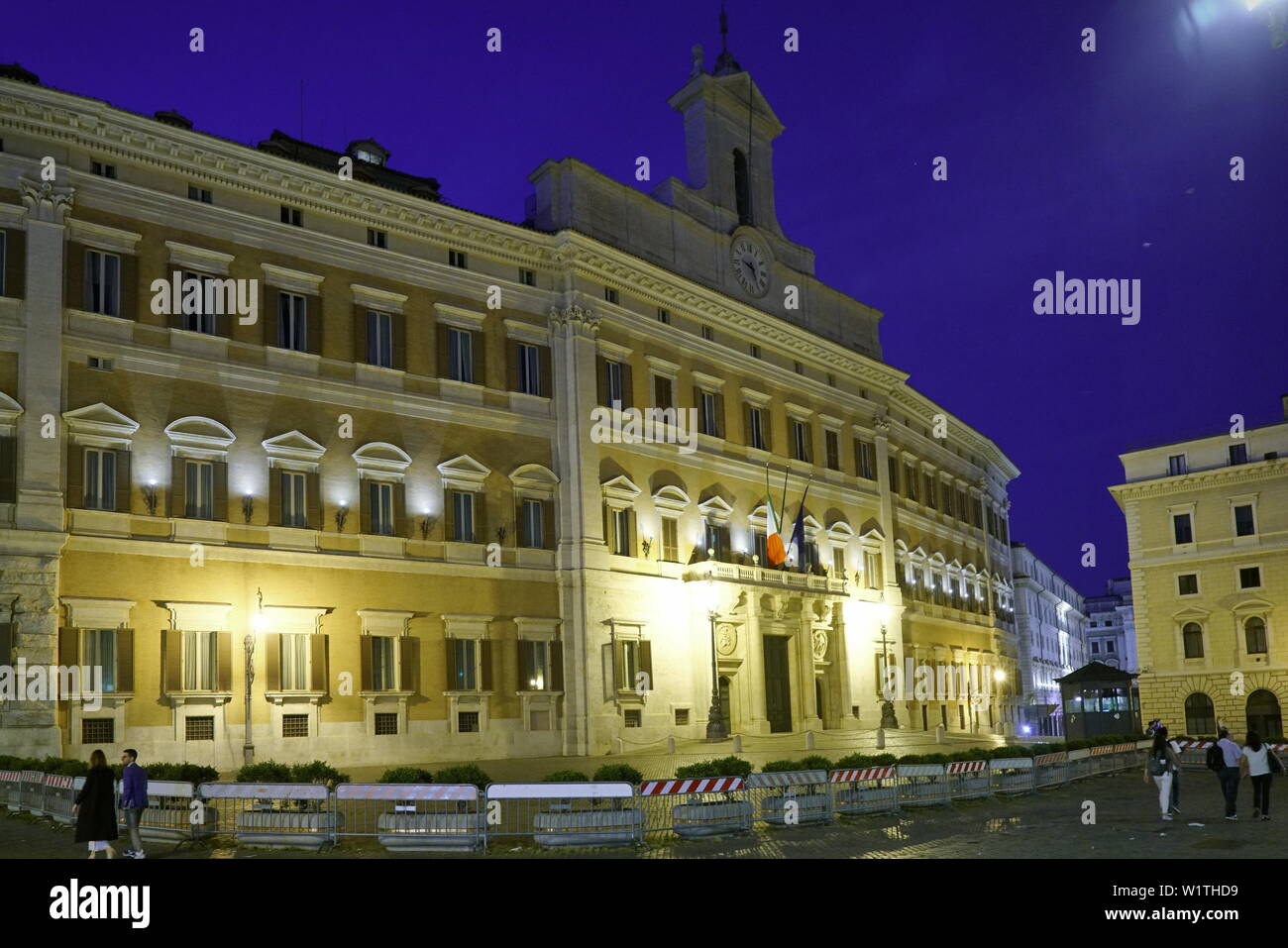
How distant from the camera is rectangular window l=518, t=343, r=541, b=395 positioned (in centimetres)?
4062

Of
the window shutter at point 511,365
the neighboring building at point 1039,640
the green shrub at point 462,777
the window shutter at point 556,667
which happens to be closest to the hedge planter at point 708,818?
the green shrub at point 462,777

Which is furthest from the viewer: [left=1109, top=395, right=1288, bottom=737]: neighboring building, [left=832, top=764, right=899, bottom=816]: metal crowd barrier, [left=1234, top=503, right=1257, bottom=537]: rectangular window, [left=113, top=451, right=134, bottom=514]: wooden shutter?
[left=1234, top=503, right=1257, bottom=537]: rectangular window

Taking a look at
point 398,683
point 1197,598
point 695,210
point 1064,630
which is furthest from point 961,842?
point 1064,630

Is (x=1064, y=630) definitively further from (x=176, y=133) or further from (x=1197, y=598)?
(x=176, y=133)

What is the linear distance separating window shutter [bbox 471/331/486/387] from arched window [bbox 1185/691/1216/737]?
139ft

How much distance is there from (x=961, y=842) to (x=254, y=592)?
20.7 metres

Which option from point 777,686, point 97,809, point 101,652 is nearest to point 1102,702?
point 777,686

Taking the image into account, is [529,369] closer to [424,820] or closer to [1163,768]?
[424,820]

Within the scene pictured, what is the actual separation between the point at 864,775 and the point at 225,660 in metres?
17.4

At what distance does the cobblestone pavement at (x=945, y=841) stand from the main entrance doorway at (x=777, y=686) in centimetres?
2261

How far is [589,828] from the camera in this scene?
61.9ft

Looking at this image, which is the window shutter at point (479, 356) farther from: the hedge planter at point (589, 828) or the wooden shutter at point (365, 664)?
the hedge planter at point (589, 828)

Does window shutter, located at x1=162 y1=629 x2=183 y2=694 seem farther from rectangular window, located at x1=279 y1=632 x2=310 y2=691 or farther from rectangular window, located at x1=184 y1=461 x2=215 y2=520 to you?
rectangular window, located at x1=184 y1=461 x2=215 y2=520

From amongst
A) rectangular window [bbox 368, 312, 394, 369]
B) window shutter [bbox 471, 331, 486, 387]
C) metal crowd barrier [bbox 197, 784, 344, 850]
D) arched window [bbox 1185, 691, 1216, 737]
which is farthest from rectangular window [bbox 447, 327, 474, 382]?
arched window [bbox 1185, 691, 1216, 737]
